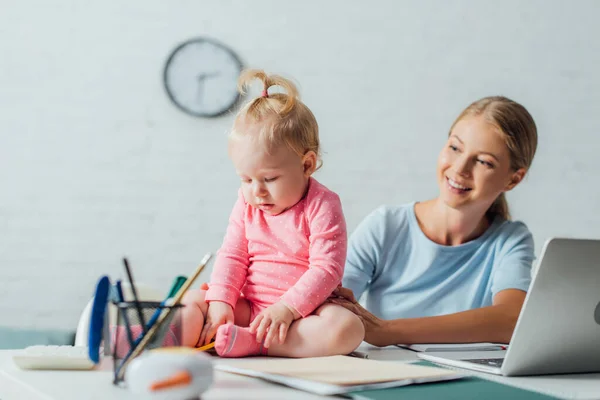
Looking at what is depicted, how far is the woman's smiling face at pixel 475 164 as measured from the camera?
68.1 inches

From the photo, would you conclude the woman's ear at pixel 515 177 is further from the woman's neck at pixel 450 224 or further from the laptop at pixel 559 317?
the laptop at pixel 559 317

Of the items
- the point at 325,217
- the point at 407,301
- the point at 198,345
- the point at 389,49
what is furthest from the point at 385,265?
the point at 389,49

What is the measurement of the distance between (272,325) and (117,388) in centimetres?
31

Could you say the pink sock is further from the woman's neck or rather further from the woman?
the woman's neck

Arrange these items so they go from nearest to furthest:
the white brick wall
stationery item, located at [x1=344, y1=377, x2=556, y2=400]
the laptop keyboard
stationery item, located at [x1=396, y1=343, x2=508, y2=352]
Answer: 1. stationery item, located at [x1=344, y1=377, x2=556, y2=400]
2. the laptop keyboard
3. stationery item, located at [x1=396, y1=343, x2=508, y2=352]
4. the white brick wall

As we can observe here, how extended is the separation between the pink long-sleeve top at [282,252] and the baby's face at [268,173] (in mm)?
29

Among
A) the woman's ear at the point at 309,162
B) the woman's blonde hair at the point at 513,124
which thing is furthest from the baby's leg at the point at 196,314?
the woman's blonde hair at the point at 513,124

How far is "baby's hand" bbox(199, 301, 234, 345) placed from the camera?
3.53 ft

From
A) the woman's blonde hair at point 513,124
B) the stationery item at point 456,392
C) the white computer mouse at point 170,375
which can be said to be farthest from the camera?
the woman's blonde hair at point 513,124

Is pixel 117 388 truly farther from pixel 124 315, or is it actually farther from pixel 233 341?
pixel 233 341

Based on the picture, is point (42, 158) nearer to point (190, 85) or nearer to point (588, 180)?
point (190, 85)

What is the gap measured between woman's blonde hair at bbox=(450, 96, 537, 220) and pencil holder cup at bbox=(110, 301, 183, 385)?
1.17m

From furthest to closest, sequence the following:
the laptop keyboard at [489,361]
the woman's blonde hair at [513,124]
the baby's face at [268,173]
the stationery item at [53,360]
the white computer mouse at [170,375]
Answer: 1. the woman's blonde hair at [513,124]
2. the baby's face at [268,173]
3. the laptop keyboard at [489,361]
4. the stationery item at [53,360]
5. the white computer mouse at [170,375]

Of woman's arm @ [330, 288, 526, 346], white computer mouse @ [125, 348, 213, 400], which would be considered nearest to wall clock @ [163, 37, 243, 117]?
woman's arm @ [330, 288, 526, 346]
